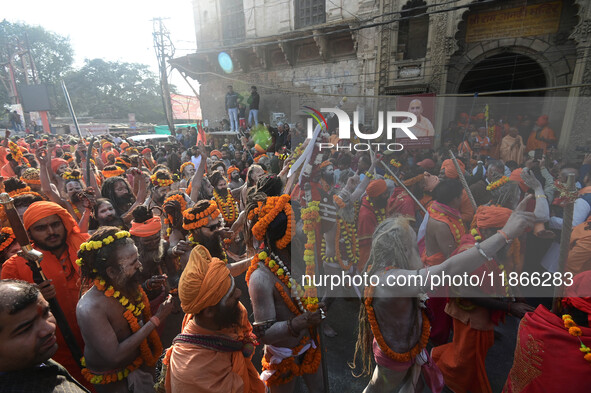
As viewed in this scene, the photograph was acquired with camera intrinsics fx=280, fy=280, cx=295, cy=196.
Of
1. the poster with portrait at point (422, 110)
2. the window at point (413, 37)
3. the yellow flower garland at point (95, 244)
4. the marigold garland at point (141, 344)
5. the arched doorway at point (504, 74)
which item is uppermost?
the window at point (413, 37)

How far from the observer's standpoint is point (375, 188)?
15.6 ft

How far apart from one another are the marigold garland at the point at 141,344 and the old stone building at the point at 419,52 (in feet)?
22.6

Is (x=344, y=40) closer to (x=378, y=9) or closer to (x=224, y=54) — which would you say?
(x=378, y=9)

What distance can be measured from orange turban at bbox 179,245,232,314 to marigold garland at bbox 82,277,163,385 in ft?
2.41

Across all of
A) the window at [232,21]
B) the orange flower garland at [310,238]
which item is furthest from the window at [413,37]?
the orange flower garland at [310,238]

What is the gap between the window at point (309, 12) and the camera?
13891 millimetres

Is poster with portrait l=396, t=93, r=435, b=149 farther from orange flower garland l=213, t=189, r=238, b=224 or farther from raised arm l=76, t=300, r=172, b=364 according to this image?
raised arm l=76, t=300, r=172, b=364

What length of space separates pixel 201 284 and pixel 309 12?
52.4 ft

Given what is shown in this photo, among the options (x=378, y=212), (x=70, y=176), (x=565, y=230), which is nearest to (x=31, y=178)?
(x=70, y=176)

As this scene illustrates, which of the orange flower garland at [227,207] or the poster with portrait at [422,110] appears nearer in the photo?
the orange flower garland at [227,207]

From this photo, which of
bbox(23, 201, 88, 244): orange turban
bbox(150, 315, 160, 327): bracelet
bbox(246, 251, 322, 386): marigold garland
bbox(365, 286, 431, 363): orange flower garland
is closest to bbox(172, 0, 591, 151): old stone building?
bbox(23, 201, 88, 244): orange turban

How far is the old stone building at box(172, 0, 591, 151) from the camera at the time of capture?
10.4 metres

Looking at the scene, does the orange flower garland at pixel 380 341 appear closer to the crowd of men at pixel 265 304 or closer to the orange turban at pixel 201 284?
the crowd of men at pixel 265 304

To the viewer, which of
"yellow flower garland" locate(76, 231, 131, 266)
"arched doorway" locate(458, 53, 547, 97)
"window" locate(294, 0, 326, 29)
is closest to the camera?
"yellow flower garland" locate(76, 231, 131, 266)
